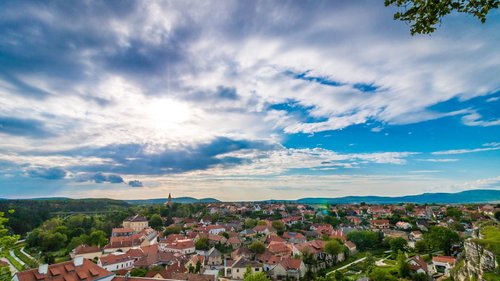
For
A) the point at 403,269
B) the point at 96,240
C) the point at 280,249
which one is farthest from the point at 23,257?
the point at 403,269

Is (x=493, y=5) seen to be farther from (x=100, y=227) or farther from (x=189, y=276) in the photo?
(x=100, y=227)

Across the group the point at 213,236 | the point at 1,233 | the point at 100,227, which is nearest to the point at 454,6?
the point at 1,233

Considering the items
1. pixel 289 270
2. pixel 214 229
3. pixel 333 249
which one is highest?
pixel 214 229

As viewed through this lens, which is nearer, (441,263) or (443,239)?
(441,263)

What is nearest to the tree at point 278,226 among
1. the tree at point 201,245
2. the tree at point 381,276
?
the tree at point 201,245

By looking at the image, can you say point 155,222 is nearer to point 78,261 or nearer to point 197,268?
point 197,268

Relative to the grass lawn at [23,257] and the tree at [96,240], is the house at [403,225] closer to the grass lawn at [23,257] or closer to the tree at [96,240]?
the tree at [96,240]
